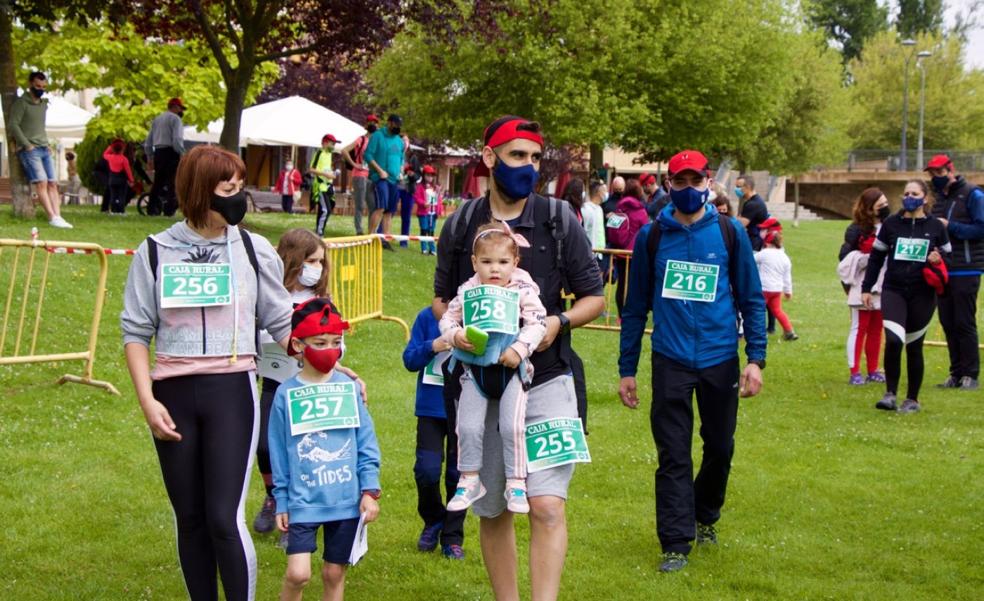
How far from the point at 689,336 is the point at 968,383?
7742 mm

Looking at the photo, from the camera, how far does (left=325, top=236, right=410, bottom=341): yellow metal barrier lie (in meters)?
12.9

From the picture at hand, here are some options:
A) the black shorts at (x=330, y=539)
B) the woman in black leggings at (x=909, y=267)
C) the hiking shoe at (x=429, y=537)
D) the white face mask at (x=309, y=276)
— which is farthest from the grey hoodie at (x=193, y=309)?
the woman in black leggings at (x=909, y=267)

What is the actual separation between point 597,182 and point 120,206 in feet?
32.5

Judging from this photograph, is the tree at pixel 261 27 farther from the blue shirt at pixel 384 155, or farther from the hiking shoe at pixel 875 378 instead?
the hiking shoe at pixel 875 378

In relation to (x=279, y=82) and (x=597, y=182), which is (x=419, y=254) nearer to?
(x=597, y=182)

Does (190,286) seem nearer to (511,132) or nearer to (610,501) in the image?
(511,132)

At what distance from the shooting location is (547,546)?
5.17 m

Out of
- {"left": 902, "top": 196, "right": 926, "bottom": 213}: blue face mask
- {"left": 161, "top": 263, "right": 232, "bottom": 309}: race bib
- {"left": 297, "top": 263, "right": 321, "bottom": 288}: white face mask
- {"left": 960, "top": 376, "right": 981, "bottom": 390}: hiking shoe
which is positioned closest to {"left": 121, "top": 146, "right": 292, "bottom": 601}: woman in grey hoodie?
{"left": 161, "top": 263, "right": 232, "bottom": 309}: race bib

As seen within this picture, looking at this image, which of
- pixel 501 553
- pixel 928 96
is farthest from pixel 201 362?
pixel 928 96

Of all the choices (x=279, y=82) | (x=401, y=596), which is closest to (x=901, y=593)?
(x=401, y=596)

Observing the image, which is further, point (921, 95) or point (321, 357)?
point (921, 95)

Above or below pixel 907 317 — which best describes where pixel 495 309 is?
above

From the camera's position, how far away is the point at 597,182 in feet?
60.2

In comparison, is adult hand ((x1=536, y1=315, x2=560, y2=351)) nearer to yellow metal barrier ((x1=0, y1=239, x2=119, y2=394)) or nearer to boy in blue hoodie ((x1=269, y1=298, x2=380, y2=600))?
boy in blue hoodie ((x1=269, y1=298, x2=380, y2=600))
